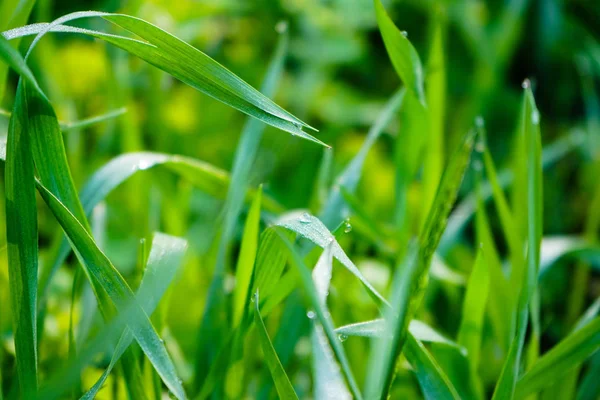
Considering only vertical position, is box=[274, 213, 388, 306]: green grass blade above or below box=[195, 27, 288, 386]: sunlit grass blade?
Result: above

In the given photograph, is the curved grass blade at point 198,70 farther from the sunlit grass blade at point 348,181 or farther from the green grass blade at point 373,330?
the sunlit grass blade at point 348,181

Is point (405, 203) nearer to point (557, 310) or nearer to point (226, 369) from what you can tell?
point (226, 369)

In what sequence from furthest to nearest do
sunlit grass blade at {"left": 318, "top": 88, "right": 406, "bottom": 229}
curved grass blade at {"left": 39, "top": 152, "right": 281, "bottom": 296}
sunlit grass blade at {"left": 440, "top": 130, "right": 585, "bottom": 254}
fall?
sunlit grass blade at {"left": 440, "top": 130, "right": 585, "bottom": 254}
sunlit grass blade at {"left": 318, "top": 88, "right": 406, "bottom": 229}
curved grass blade at {"left": 39, "top": 152, "right": 281, "bottom": 296}

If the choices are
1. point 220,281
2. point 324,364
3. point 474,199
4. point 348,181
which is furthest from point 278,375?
point 474,199

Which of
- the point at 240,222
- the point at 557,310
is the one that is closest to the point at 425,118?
the point at 240,222

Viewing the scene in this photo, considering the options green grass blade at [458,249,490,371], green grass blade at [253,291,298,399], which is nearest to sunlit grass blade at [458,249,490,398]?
green grass blade at [458,249,490,371]

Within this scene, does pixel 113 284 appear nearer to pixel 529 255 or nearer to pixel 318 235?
pixel 318 235

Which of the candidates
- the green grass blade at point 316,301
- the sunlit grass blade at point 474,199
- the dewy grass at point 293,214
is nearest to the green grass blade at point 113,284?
the dewy grass at point 293,214

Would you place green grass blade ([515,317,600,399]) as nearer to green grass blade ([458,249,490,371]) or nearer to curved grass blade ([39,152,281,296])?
green grass blade ([458,249,490,371])
